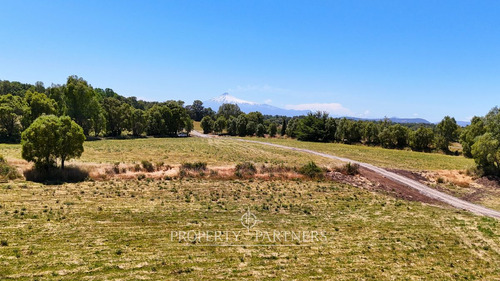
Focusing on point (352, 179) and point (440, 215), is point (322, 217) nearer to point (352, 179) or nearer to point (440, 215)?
point (440, 215)

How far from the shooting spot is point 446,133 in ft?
277

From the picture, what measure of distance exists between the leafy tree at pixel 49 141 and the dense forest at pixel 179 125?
4437cm

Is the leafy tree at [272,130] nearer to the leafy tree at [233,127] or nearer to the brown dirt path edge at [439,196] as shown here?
the leafy tree at [233,127]

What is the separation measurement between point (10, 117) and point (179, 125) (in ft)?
178

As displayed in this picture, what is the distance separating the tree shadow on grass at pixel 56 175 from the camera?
2645cm

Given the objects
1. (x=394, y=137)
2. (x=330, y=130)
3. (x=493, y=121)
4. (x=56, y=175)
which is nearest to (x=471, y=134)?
(x=394, y=137)

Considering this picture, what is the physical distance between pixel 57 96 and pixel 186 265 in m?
90.8

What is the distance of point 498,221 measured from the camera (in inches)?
880

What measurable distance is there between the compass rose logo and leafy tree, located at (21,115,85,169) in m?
22.5

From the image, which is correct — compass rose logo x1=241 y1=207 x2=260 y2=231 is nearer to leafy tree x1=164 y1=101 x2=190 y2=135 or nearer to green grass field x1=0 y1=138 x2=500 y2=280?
green grass field x1=0 y1=138 x2=500 y2=280

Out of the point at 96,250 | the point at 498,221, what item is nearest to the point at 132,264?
the point at 96,250

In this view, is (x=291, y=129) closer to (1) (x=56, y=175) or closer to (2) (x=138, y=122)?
(2) (x=138, y=122)

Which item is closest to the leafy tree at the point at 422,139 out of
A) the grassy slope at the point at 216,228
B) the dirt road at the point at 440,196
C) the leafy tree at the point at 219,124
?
the dirt road at the point at 440,196

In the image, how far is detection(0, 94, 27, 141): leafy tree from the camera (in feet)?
196
